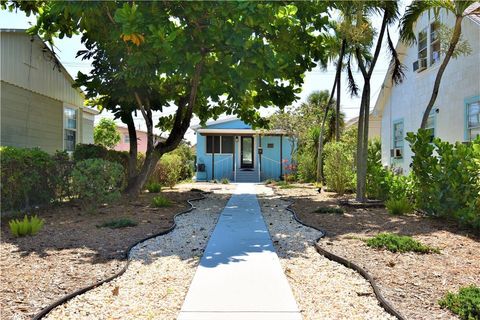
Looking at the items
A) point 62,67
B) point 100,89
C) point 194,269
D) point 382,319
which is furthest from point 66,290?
point 62,67

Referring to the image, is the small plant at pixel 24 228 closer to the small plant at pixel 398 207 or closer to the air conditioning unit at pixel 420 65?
the small plant at pixel 398 207

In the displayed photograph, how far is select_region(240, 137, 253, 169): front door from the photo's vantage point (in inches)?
1057

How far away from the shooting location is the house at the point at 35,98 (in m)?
10.9

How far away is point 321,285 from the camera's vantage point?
15.2 feet

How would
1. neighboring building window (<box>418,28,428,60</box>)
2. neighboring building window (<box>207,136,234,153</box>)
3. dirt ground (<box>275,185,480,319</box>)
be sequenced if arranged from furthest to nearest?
1. neighboring building window (<box>207,136,234,153</box>)
2. neighboring building window (<box>418,28,428,60</box>)
3. dirt ground (<box>275,185,480,319</box>)

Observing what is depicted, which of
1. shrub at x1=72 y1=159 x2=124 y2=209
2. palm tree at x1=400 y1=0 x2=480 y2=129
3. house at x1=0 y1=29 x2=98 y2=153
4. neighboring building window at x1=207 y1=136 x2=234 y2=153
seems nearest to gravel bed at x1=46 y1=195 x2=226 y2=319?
shrub at x1=72 y1=159 x2=124 y2=209

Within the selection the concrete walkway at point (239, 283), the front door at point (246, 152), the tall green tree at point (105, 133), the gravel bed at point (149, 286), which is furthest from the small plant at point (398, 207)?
the tall green tree at point (105, 133)

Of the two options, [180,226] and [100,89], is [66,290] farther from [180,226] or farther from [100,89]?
[100,89]

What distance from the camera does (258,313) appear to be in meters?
3.82

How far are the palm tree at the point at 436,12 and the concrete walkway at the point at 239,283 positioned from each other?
6043 millimetres

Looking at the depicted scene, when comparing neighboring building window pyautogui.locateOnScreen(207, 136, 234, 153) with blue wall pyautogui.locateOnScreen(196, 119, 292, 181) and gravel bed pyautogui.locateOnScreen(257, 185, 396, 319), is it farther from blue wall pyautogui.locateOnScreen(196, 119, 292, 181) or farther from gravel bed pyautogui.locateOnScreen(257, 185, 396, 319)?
gravel bed pyautogui.locateOnScreen(257, 185, 396, 319)

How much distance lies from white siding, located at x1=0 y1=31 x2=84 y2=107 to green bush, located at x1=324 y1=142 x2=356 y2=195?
957 centimetres

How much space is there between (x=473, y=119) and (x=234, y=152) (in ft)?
53.5

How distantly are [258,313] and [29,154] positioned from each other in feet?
23.0
